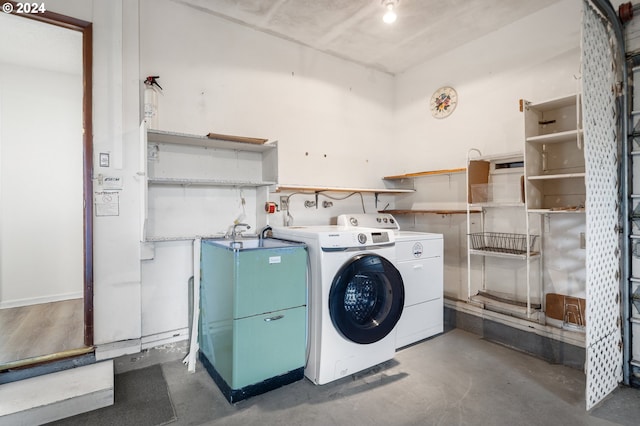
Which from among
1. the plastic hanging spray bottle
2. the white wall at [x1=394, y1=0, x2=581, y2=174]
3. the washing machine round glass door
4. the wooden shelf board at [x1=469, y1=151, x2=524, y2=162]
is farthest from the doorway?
the wooden shelf board at [x1=469, y1=151, x2=524, y2=162]

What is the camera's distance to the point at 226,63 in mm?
2908

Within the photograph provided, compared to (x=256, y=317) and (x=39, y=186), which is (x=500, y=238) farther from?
(x=39, y=186)

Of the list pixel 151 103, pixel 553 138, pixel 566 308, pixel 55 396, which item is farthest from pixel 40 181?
pixel 566 308

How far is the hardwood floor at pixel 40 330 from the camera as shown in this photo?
2410 mm

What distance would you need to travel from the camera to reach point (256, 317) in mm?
2031

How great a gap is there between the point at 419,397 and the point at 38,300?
420 cm

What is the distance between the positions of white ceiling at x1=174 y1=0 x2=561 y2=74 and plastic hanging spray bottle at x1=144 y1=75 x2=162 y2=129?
29.9 inches

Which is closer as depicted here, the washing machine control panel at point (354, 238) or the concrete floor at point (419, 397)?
the concrete floor at point (419, 397)

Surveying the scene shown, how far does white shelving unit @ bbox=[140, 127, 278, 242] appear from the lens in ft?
8.23

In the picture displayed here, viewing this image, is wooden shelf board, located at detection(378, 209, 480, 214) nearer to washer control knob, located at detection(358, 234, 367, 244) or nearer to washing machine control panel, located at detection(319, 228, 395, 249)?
washing machine control panel, located at detection(319, 228, 395, 249)

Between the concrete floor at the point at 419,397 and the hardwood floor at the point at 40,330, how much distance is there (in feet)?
1.99

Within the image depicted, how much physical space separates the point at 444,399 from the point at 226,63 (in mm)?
3078

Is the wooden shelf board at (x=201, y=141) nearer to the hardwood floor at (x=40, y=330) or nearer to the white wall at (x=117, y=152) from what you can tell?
the white wall at (x=117, y=152)

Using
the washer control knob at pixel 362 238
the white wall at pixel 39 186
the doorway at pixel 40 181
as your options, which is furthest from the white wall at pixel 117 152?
the white wall at pixel 39 186
